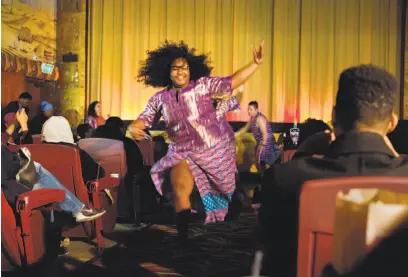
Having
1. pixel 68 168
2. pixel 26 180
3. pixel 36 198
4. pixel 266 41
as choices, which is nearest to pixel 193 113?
pixel 68 168

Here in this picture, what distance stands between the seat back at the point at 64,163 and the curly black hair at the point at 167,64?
1.02m

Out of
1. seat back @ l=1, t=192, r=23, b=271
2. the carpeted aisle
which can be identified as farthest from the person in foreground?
seat back @ l=1, t=192, r=23, b=271

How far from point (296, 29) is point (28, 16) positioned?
199 inches

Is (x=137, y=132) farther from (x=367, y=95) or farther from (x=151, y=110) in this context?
(x=367, y=95)

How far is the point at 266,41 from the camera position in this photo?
11266 mm

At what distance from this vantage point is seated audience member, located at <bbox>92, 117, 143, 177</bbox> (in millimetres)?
5020

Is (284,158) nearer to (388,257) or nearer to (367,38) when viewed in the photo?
(388,257)

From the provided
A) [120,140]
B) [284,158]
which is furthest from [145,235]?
[284,158]

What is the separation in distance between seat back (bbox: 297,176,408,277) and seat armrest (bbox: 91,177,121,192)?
2703 mm

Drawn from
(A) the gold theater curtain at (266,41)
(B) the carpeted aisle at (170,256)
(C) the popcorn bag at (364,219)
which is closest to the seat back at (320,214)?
(C) the popcorn bag at (364,219)

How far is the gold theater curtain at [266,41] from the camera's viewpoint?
10.9 meters

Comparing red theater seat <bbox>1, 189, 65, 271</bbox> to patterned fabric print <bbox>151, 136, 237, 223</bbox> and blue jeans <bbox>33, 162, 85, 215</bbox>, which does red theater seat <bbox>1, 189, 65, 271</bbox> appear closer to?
blue jeans <bbox>33, 162, 85, 215</bbox>

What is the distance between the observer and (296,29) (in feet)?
36.4

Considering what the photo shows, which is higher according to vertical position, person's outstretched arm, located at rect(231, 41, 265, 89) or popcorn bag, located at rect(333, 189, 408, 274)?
person's outstretched arm, located at rect(231, 41, 265, 89)
